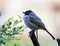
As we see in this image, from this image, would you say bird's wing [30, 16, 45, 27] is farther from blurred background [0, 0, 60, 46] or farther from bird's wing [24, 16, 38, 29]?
blurred background [0, 0, 60, 46]

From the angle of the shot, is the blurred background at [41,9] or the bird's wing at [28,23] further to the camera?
the blurred background at [41,9]

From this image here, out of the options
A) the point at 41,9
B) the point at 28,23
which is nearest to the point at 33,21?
the point at 28,23

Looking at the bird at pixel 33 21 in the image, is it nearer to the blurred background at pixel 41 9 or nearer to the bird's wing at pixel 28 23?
the bird's wing at pixel 28 23

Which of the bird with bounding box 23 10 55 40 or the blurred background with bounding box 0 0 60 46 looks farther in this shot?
the blurred background with bounding box 0 0 60 46

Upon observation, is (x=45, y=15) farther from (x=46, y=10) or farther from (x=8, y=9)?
(x=8, y=9)

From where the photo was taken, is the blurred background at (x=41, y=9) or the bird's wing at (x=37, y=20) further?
the blurred background at (x=41, y=9)

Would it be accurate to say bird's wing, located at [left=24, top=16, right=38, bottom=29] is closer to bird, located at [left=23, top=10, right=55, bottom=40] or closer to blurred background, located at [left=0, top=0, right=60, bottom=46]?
bird, located at [left=23, top=10, right=55, bottom=40]

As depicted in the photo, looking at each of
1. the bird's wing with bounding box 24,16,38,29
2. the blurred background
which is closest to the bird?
the bird's wing with bounding box 24,16,38,29

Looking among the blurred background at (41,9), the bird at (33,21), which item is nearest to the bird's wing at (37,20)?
the bird at (33,21)

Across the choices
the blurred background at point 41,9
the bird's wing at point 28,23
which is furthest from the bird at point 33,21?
the blurred background at point 41,9

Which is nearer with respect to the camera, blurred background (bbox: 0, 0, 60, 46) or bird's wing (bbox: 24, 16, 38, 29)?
bird's wing (bbox: 24, 16, 38, 29)

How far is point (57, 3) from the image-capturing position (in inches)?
43.9

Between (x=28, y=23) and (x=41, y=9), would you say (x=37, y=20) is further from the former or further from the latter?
(x=41, y=9)

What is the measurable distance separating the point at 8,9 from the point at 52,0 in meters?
0.31
